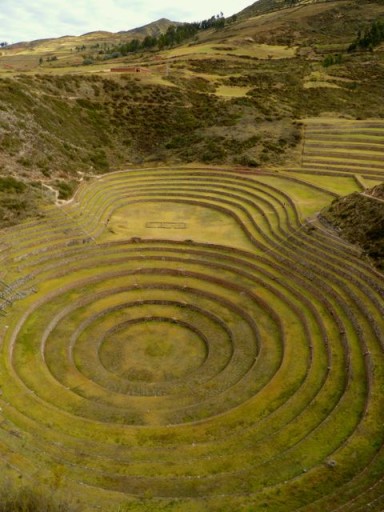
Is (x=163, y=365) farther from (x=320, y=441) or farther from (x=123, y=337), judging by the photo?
(x=320, y=441)

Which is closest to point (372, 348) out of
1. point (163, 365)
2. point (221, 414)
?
point (221, 414)

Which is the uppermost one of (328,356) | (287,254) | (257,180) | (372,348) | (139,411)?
(257,180)

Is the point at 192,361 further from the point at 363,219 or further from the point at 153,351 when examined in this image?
the point at 363,219

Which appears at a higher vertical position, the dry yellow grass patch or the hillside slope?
the hillside slope

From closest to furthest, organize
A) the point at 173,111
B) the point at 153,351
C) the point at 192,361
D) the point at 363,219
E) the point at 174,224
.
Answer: the point at 192,361
the point at 153,351
the point at 363,219
the point at 174,224
the point at 173,111

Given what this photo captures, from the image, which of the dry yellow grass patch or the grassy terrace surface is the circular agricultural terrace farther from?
the grassy terrace surface

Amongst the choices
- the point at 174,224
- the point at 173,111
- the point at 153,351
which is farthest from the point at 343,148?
the point at 153,351

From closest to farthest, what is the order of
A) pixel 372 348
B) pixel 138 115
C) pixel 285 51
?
pixel 372 348 → pixel 138 115 → pixel 285 51

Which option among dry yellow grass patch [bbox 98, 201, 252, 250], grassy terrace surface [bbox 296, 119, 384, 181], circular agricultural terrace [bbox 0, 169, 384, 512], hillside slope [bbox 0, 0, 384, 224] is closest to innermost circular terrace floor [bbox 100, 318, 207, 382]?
circular agricultural terrace [bbox 0, 169, 384, 512]
